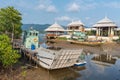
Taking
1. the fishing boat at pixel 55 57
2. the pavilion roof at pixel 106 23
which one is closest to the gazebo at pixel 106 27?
the pavilion roof at pixel 106 23

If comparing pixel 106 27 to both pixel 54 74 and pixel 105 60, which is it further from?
pixel 54 74

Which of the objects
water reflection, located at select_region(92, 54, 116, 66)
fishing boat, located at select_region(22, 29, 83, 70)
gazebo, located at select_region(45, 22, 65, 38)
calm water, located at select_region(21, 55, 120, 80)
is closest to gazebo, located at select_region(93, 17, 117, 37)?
gazebo, located at select_region(45, 22, 65, 38)

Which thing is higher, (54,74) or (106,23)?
(106,23)

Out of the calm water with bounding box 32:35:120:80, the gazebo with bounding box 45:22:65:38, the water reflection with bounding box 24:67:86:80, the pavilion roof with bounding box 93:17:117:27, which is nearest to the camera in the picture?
the water reflection with bounding box 24:67:86:80

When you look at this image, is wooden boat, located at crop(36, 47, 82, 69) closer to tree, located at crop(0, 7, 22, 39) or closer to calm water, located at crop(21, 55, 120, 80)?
calm water, located at crop(21, 55, 120, 80)

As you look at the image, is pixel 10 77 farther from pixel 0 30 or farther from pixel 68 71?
pixel 0 30

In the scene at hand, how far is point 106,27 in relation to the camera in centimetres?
6000

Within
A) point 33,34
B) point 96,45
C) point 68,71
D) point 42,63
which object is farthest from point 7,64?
point 96,45

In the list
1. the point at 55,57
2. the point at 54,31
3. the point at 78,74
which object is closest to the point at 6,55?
the point at 55,57

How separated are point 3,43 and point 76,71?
33.2ft

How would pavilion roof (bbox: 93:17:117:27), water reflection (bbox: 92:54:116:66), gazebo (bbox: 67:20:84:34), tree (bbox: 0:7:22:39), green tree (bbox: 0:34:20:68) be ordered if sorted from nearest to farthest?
green tree (bbox: 0:34:20:68)
water reflection (bbox: 92:54:116:66)
tree (bbox: 0:7:22:39)
pavilion roof (bbox: 93:17:117:27)
gazebo (bbox: 67:20:84:34)

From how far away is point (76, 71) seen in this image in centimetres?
2377

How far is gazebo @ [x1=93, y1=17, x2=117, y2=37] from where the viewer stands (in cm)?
5775

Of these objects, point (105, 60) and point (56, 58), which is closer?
point (56, 58)
